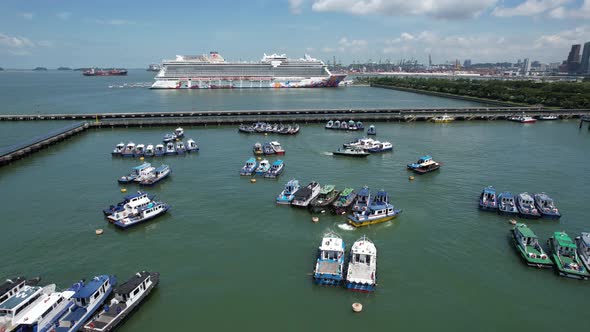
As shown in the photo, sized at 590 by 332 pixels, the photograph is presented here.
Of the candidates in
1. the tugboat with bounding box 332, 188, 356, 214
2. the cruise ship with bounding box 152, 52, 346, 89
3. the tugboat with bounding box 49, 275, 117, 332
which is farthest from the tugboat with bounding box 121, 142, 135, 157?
the cruise ship with bounding box 152, 52, 346, 89

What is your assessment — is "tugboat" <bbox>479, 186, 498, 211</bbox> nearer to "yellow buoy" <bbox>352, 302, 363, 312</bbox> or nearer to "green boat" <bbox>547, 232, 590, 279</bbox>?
"green boat" <bbox>547, 232, 590, 279</bbox>

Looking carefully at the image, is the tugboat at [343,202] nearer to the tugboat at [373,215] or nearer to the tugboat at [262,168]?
the tugboat at [373,215]

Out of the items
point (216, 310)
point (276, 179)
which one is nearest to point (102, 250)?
point (216, 310)

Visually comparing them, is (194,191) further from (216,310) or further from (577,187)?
(577,187)

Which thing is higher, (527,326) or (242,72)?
(242,72)

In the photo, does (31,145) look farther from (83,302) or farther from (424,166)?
(424,166)

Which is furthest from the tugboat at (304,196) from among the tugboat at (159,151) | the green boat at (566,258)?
the tugboat at (159,151)

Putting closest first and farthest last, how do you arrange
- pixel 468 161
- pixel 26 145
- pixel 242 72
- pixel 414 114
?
pixel 468 161 → pixel 26 145 → pixel 414 114 → pixel 242 72
